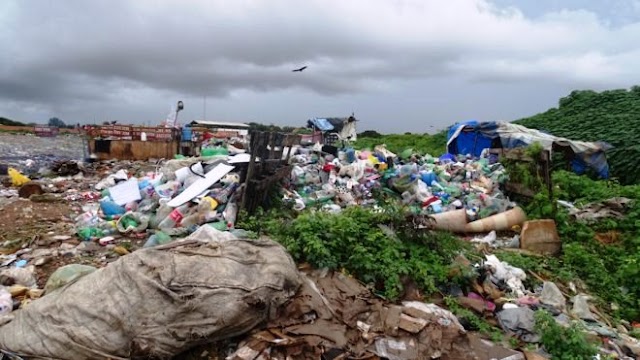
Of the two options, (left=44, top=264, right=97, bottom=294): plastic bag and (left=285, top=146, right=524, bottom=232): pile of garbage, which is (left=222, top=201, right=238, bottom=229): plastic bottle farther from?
(left=44, top=264, right=97, bottom=294): plastic bag

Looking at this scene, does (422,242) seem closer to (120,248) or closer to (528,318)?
(528,318)

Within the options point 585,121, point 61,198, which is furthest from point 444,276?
point 585,121

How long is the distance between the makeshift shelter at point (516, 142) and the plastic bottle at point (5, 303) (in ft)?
31.6

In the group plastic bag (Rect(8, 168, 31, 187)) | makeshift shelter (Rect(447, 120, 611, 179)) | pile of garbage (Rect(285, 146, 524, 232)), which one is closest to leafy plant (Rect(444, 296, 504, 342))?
pile of garbage (Rect(285, 146, 524, 232))

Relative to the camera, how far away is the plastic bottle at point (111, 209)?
6.00 metres

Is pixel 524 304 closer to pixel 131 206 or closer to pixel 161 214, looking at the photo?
pixel 161 214

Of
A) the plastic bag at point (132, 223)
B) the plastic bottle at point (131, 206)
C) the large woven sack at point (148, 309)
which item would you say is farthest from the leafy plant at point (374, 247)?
the plastic bottle at point (131, 206)

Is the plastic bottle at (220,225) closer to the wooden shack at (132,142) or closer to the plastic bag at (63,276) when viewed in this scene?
the plastic bag at (63,276)

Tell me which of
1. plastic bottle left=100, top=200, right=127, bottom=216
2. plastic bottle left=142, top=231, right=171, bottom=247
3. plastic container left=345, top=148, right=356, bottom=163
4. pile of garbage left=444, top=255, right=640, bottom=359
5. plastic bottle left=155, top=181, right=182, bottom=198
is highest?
plastic container left=345, top=148, right=356, bottom=163

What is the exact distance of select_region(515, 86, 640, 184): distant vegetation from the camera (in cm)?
1205

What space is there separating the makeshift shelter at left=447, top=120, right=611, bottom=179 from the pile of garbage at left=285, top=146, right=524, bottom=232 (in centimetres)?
224

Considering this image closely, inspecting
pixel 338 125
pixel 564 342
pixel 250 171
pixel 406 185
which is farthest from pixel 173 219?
pixel 338 125

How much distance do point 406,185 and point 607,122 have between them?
1149 cm

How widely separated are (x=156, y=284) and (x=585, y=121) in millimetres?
18143
